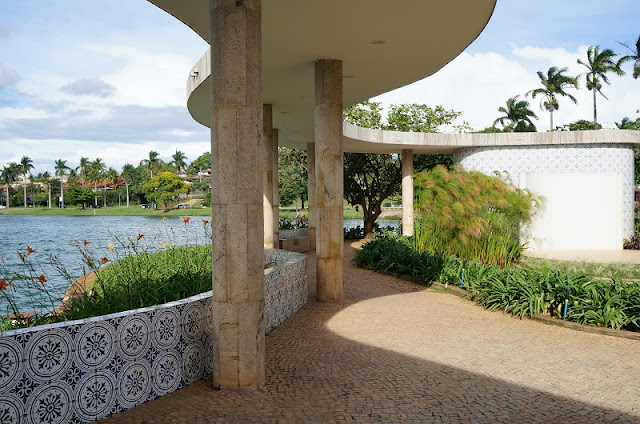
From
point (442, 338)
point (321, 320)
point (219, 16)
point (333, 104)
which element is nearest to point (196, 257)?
point (321, 320)

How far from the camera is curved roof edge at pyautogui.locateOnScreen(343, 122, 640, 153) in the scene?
1722 centimetres

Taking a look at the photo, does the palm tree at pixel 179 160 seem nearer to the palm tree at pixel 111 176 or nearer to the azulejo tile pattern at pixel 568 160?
the palm tree at pixel 111 176

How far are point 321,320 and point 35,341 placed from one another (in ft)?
14.7

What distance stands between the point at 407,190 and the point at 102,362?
17582mm

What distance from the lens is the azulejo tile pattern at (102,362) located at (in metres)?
3.69

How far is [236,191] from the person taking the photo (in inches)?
185

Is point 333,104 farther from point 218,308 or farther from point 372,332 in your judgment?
point 218,308

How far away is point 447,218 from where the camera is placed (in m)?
12.6

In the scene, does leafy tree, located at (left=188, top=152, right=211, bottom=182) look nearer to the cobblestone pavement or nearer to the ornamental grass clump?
the ornamental grass clump

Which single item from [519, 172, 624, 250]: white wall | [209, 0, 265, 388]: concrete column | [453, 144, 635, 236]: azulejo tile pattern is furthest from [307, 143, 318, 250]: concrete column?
[209, 0, 265, 388]: concrete column

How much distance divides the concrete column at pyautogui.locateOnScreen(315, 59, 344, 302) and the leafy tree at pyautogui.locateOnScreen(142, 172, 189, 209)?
53.5 m

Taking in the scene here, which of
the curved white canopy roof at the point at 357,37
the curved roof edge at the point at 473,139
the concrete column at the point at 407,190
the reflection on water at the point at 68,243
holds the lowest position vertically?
the reflection on water at the point at 68,243

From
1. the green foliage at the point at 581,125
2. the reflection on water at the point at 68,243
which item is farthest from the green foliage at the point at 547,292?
the green foliage at the point at 581,125

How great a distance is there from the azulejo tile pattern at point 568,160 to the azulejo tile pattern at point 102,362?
46.9 feet
